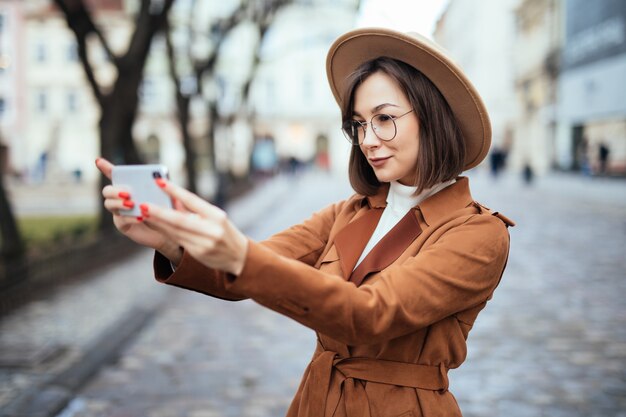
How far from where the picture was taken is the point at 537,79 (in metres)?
39.3

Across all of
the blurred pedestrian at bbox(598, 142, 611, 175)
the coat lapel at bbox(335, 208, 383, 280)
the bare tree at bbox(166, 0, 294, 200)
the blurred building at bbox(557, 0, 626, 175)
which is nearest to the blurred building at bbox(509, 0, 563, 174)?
the blurred building at bbox(557, 0, 626, 175)

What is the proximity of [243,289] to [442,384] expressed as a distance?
0.71 m

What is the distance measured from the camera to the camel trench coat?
1511mm

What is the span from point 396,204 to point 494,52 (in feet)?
169

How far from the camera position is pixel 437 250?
5.64ft

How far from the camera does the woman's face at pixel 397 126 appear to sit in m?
1.87

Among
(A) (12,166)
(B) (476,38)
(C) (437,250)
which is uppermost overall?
(B) (476,38)

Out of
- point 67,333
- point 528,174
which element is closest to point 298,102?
point 528,174

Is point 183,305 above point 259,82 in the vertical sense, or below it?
below

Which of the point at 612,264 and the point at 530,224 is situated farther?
the point at 530,224

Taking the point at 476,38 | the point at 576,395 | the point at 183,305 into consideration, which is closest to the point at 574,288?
the point at 576,395

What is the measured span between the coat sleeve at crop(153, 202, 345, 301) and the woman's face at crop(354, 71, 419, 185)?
359 millimetres

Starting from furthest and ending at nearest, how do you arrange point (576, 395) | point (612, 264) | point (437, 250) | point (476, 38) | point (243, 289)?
1. point (476, 38)
2. point (612, 264)
3. point (576, 395)
4. point (437, 250)
5. point (243, 289)

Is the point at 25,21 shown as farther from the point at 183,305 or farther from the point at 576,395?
the point at 576,395
